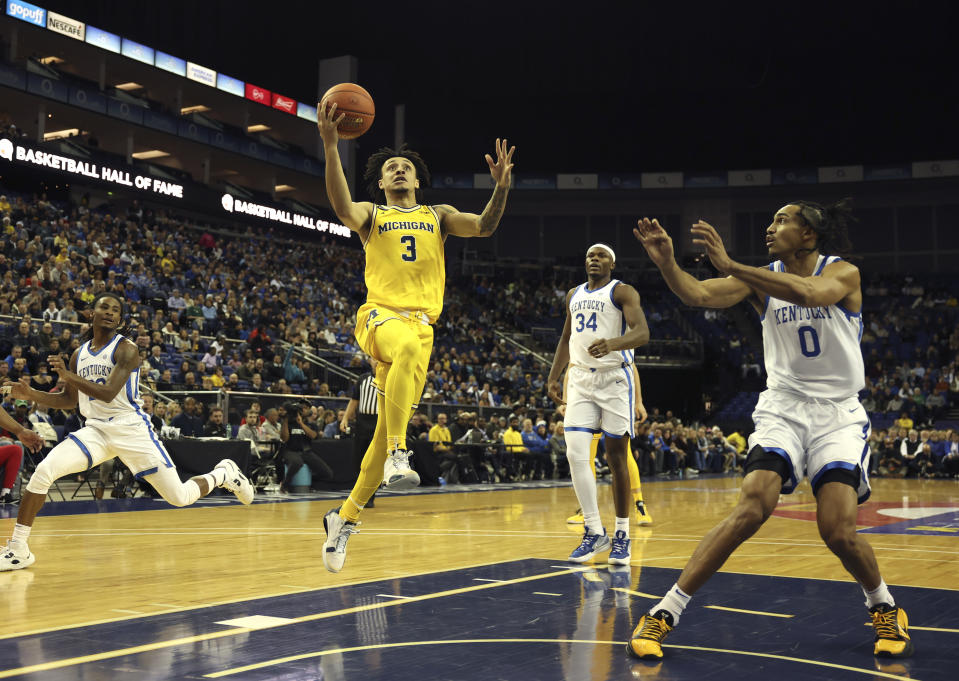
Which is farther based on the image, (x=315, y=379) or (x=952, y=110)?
(x=952, y=110)

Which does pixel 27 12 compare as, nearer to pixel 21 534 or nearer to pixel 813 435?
pixel 21 534

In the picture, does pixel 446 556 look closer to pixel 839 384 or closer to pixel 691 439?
pixel 839 384

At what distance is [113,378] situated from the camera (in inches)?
244

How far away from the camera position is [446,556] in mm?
6887

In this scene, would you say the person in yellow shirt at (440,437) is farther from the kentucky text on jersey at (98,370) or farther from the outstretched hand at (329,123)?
the outstretched hand at (329,123)

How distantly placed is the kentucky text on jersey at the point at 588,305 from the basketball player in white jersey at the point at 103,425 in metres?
3.28

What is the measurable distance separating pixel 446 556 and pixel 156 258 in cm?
1848

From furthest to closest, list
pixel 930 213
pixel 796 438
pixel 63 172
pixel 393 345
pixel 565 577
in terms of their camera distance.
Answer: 1. pixel 930 213
2. pixel 63 172
3. pixel 565 577
4. pixel 393 345
5. pixel 796 438

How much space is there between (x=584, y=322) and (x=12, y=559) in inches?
170

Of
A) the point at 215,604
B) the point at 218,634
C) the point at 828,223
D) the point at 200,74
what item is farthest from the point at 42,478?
the point at 200,74

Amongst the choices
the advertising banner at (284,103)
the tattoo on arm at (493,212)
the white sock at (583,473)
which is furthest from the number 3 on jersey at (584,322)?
the advertising banner at (284,103)

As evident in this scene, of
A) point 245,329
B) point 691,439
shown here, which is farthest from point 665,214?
point 245,329

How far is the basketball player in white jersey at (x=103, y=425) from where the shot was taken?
6145 millimetres

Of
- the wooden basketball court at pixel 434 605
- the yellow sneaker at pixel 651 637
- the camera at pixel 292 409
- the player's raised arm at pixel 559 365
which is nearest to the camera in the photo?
the wooden basketball court at pixel 434 605
